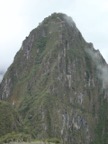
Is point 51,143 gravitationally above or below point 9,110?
below

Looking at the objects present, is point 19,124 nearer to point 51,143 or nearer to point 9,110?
point 9,110

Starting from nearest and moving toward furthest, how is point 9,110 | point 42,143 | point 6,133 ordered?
1. point 42,143
2. point 6,133
3. point 9,110

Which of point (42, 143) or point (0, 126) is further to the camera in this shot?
point (0, 126)

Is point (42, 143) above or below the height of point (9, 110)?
below

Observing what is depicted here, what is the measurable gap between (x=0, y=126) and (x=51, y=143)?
989 inches

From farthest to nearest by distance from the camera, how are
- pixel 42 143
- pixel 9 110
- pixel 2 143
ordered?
pixel 9 110 < pixel 42 143 < pixel 2 143

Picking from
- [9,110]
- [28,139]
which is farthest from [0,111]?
[28,139]

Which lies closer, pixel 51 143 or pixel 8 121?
pixel 51 143

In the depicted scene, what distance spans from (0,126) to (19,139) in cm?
2436

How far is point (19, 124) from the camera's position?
654 feet

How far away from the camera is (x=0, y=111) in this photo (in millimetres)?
192250

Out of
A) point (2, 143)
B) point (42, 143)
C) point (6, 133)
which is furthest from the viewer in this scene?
point (6, 133)

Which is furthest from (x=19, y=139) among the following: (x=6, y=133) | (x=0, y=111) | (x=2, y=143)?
(x=0, y=111)

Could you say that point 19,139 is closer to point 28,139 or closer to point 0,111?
point 28,139
